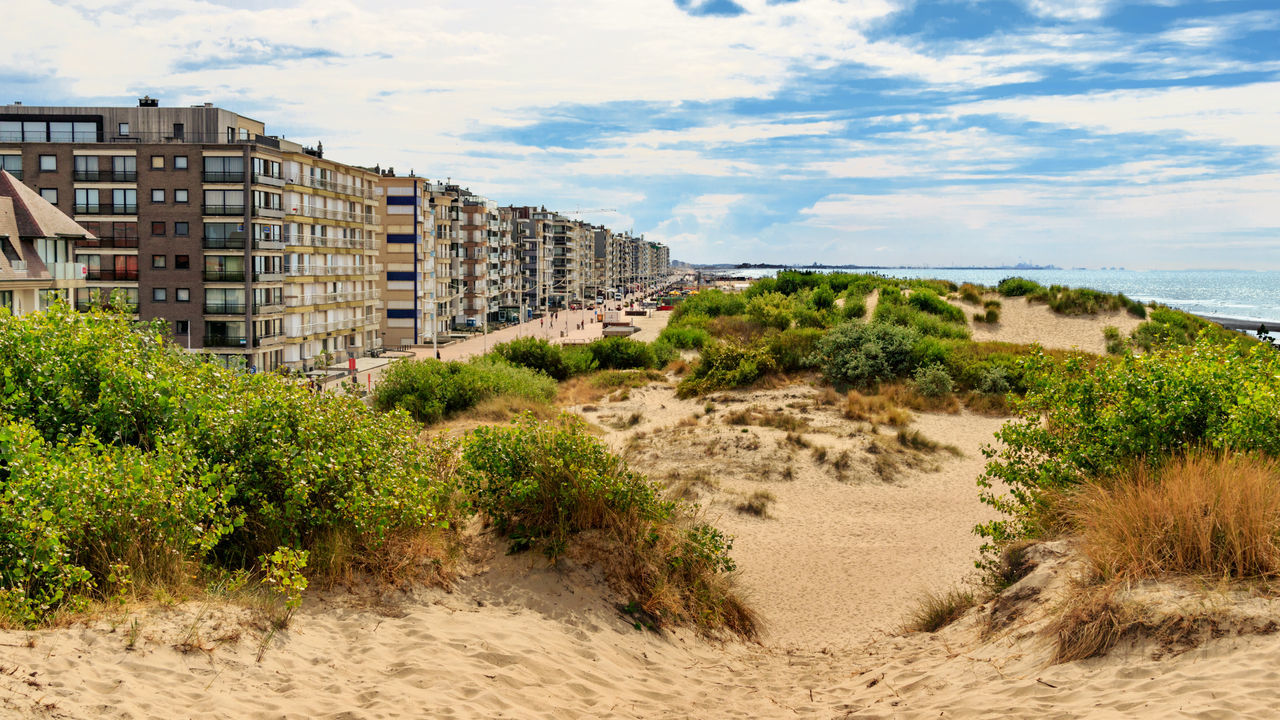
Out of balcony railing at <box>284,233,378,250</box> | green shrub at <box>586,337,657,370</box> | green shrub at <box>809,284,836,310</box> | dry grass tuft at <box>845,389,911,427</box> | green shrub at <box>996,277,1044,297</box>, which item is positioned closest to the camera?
dry grass tuft at <box>845,389,911,427</box>

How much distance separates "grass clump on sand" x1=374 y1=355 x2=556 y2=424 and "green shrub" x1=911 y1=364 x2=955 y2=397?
1577 cm

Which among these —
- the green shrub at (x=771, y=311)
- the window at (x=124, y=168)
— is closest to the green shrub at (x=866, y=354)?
the green shrub at (x=771, y=311)

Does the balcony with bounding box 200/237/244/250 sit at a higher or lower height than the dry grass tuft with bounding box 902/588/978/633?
higher

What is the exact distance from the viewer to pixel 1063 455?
43.0ft

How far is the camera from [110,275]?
53.8 meters

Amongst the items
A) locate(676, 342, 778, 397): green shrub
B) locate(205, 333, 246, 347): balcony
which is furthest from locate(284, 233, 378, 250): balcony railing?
locate(676, 342, 778, 397): green shrub

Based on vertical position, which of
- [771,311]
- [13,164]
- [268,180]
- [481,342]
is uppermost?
[13,164]

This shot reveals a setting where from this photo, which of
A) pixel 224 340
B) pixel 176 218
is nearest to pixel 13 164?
pixel 176 218

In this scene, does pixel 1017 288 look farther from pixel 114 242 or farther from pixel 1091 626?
pixel 114 242

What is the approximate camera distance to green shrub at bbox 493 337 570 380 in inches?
1784

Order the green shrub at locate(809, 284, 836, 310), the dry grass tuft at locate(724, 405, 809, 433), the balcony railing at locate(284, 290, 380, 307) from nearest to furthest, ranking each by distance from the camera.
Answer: the dry grass tuft at locate(724, 405, 809, 433) → the balcony railing at locate(284, 290, 380, 307) → the green shrub at locate(809, 284, 836, 310)

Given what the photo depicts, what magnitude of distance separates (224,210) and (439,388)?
101 feet

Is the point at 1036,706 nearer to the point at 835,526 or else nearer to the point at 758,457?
the point at 835,526

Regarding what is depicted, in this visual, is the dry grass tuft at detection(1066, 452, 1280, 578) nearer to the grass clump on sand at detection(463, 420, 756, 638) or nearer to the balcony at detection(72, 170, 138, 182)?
the grass clump on sand at detection(463, 420, 756, 638)
